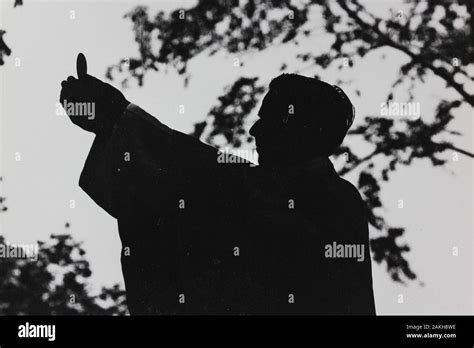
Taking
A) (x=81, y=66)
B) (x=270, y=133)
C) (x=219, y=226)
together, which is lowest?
(x=219, y=226)

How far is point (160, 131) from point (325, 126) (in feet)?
3.91

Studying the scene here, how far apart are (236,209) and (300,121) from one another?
2.60 feet

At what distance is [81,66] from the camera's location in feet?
19.7

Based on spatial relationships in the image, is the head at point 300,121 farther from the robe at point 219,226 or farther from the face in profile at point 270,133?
the robe at point 219,226

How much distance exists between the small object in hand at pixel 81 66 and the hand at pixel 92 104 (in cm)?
1

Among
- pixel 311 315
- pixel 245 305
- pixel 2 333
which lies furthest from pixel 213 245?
pixel 2 333

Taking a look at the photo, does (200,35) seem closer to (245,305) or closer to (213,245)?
(213,245)

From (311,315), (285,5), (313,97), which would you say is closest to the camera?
(311,315)

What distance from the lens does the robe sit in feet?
18.4

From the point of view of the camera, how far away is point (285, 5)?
21.1 ft

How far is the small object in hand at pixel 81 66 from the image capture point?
5.98 metres

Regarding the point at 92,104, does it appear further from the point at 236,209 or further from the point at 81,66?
the point at 236,209

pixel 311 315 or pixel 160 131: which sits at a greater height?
pixel 160 131
